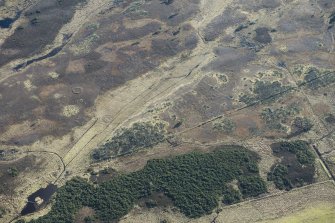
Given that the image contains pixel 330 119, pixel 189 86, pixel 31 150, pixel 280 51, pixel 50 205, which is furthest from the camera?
pixel 280 51

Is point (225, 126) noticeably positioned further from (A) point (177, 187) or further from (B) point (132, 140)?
(A) point (177, 187)

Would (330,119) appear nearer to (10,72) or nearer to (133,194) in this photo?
(133,194)

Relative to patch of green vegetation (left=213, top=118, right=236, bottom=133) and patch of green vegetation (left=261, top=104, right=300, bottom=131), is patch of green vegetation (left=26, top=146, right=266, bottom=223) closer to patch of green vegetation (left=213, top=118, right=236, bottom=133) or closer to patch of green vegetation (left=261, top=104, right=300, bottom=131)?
patch of green vegetation (left=213, top=118, right=236, bottom=133)

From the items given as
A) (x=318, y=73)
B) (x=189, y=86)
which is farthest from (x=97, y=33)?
(x=318, y=73)

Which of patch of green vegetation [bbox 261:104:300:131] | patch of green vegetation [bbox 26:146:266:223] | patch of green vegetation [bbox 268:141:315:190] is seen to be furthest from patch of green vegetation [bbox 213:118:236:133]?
patch of green vegetation [bbox 268:141:315:190]

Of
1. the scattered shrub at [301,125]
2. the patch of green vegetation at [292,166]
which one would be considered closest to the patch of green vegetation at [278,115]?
the scattered shrub at [301,125]

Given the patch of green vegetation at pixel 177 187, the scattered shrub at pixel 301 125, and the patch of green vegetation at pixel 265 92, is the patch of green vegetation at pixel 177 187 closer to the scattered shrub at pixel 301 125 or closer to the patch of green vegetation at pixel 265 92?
the scattered shrub at pixel 301 125

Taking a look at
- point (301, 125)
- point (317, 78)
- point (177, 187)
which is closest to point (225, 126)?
point (301, 125)
